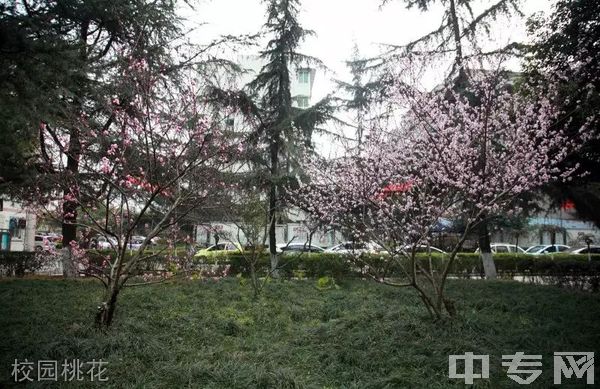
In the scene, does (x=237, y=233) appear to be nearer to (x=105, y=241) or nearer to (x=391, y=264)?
(x=105, y=241)

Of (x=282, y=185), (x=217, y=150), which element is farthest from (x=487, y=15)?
(x=217, y=150)

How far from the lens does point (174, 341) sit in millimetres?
5645

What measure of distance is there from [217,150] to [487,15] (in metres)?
→ 10.3

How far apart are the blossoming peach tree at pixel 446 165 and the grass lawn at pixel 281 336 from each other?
0.92 m

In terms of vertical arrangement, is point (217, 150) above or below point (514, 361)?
above

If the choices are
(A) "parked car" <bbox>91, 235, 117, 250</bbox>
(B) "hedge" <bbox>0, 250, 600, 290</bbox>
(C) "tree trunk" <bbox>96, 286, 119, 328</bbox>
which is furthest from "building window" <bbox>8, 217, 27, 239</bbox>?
(C) "tree trunk" <bbox>96, 286, 119, 328</bbox>

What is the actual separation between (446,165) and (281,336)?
12.2 ft

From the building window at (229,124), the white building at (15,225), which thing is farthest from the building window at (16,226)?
the building window at (229,124)

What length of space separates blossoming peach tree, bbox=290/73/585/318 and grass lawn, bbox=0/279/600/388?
0.92 metres

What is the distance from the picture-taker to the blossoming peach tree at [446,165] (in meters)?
6.36

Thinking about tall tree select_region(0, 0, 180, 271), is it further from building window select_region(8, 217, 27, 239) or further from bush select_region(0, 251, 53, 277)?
building window select_region(8, 217, 27, 239)

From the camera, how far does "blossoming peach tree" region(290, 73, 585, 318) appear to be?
636 centimetres

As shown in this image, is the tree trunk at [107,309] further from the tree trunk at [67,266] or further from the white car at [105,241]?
the tree trunk at [67,266]

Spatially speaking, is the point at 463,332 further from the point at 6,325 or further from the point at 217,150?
the point at 6,325
